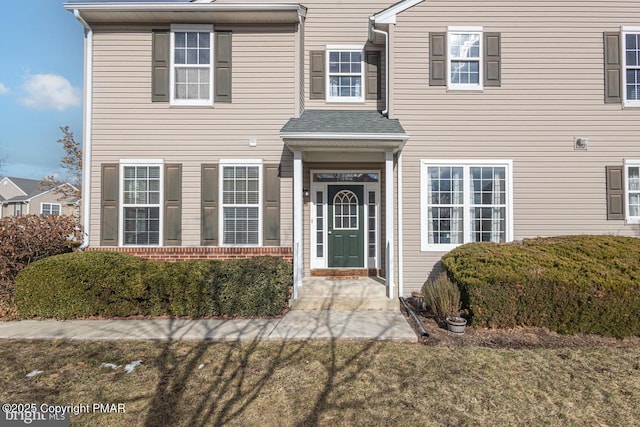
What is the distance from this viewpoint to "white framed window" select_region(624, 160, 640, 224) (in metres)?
7.21

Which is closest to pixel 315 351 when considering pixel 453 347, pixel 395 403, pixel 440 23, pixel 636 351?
pixel 395 403

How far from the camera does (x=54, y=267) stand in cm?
589

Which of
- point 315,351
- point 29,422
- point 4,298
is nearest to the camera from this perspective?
point 29,422

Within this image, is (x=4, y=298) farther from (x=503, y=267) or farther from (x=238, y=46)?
(x=503, y=267)

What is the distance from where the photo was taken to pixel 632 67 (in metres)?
7.28

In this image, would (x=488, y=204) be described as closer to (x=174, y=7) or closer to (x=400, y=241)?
(x=400, y=241)

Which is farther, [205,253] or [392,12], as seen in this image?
[205,253]

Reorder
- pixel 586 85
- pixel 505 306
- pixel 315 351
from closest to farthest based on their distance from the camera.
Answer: pixel 315 351
pixel 505 306
pixel 586 85

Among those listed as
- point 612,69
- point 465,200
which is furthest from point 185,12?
point 612,69

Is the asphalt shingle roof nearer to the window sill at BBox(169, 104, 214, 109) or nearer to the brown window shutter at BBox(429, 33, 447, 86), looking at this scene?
the brown window shutter at BBox(429, 33, 447, 86)

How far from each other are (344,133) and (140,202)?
4942mm

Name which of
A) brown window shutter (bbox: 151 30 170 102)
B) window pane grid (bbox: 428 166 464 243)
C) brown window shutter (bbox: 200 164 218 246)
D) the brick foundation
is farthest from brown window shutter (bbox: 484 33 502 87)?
brown window shutter (bbox: 151 30 170 102)

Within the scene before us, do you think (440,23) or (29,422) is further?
(440,23)

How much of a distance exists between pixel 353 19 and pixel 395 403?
843cm
